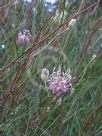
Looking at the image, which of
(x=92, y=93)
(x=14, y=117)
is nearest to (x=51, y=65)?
(x=92, y=93)

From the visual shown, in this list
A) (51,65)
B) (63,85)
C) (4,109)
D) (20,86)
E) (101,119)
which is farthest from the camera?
(51,65)

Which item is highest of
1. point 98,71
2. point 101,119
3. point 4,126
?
point 98,71

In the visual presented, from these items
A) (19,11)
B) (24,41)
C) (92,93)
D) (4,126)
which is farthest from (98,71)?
(4,126)

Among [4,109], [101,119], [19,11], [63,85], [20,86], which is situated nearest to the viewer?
[63,85]

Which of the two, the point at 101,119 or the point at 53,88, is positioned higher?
the point at 53,88

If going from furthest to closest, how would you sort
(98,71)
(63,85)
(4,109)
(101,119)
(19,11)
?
1. (19,11)
2. (98,71)
3. (101,119)
4. (4,109)
5. (63,85)

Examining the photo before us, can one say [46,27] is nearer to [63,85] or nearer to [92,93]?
[63,85]

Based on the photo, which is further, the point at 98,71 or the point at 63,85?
the point at 98,71

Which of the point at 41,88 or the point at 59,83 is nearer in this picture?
the point at 59,83

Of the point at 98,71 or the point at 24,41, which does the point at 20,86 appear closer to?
the point at 24,41
